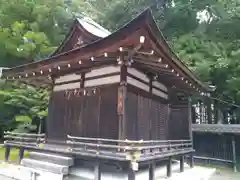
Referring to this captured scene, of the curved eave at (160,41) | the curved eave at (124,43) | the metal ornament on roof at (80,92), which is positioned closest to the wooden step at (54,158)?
the metal ornament on roof at (80,92)

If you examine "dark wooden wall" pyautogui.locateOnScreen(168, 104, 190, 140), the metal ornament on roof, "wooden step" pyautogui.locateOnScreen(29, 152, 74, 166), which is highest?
the metal ornament on roof

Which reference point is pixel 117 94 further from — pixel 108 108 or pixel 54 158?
pixel 54 158

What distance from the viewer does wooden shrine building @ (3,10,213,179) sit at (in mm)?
5090

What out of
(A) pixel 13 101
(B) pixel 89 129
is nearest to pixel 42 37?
(A) pixel 13 101

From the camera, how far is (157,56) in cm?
551

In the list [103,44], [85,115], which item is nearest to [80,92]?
[85,115]

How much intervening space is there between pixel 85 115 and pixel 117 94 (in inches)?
A: 55.8

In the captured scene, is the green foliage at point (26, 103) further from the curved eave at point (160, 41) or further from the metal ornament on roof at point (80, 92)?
the curved eave at point (160, 41)

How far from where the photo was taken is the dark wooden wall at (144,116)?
6.49 m

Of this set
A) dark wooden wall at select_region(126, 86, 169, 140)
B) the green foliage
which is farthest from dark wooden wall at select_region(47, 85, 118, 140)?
the green foliage

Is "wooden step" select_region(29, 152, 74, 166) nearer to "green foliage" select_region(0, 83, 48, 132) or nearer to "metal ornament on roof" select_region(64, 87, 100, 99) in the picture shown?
"metal ornament on roof" select_region(64, 87, 100, 99)

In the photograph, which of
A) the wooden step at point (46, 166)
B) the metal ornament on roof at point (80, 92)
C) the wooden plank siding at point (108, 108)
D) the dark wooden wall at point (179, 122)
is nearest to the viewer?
the wooden step at point (46, 166)

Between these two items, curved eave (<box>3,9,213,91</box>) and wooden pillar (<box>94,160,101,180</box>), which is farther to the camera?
wooden pillar (<box>94,160,101,180</box>)

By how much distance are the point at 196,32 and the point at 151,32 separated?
42.2 ft
